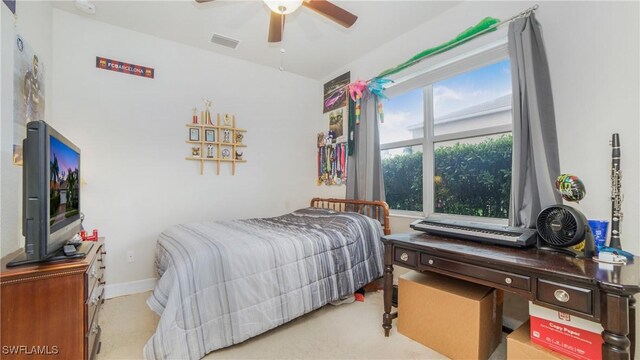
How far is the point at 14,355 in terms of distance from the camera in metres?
1.07

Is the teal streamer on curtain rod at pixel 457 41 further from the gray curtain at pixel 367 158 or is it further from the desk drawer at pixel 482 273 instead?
the desk drawer at pixel 482 273

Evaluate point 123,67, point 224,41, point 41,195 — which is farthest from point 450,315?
point 123,67

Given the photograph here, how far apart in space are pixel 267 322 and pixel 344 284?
0.73 meters

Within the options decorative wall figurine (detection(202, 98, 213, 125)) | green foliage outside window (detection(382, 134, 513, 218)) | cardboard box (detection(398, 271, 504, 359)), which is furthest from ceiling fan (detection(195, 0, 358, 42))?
cardboard box (detection(398, 271, 504, 359))

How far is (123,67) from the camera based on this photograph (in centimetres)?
278

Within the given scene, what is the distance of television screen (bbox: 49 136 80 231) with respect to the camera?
1258 mm

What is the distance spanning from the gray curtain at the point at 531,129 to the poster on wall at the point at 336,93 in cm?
196

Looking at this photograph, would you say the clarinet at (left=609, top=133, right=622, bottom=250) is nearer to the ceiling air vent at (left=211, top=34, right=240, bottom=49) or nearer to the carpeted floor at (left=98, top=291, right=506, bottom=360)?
the carpeted floor at (left=98, top=291, right=506, bottom=360)

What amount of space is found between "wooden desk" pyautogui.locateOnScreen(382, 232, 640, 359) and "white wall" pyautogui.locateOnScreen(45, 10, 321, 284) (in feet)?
7.50

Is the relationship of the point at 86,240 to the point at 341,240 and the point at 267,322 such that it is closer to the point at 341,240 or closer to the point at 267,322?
the point at 267,322

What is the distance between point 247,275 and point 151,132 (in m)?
2.08

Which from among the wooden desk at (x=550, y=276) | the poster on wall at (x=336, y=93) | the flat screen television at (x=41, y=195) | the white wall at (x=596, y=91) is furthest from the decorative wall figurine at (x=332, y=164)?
the flat screen television at (x=41, y=195)

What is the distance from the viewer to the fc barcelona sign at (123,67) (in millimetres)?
2680

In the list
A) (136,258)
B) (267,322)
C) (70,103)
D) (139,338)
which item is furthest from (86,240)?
(70,103)
